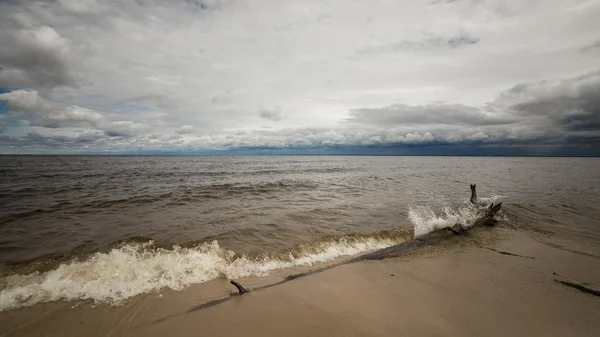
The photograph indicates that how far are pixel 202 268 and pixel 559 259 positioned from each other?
10696 mm

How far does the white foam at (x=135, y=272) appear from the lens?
554 cm

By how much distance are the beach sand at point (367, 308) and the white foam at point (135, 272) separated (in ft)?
1.40

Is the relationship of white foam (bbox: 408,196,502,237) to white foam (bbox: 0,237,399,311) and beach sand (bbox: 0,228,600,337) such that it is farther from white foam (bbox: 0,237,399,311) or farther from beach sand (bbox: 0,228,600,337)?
beach sand (bbox: 0,228,600,337)

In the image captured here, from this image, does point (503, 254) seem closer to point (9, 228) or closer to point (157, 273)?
point (157, 273)

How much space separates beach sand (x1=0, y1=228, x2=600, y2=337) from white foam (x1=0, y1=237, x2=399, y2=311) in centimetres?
43

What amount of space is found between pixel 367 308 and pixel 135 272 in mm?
5947

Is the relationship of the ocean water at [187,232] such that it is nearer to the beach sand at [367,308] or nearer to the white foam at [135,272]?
the white foam at [135,272]

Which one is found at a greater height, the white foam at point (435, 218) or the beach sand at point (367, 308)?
the beach sand at point (367, 308)

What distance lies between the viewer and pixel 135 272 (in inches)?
256

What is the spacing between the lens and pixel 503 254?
784 cm

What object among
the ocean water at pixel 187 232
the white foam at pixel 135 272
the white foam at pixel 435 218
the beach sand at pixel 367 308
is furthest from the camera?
the white foam at pixel 435 218

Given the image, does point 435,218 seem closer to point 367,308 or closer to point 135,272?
point 367,308

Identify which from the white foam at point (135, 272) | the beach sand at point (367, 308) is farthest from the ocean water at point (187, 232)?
the beach sand at point (367, 308)

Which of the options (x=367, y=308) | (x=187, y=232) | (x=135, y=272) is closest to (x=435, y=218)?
(x=367, y=308)
